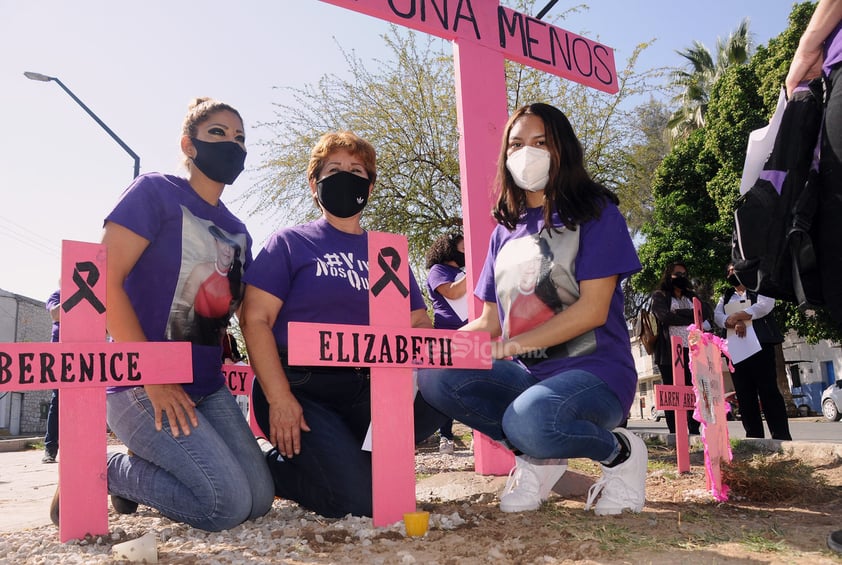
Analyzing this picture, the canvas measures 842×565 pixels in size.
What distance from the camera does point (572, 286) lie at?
117 inches

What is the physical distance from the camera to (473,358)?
2.95 metres

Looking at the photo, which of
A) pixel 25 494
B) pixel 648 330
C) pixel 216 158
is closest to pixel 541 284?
pixel 216 158

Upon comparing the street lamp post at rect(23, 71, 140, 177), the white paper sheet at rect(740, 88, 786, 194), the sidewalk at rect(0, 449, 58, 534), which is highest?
the street lamp post at rect(23, 71, 140, 177)

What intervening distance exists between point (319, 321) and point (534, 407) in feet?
3.42

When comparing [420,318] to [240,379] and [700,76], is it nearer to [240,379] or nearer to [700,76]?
[240,379]

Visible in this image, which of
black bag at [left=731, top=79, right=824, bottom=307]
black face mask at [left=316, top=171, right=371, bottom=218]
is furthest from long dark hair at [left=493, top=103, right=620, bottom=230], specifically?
black face mask at [left=316, top=171, right=371, bottom=218]

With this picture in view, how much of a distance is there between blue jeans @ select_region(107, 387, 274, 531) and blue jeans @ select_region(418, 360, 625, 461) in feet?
2.85

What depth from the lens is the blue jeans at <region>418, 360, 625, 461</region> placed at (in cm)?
271

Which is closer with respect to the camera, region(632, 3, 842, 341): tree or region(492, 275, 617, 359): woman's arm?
region(492, 275, 617, 359): woman's arm

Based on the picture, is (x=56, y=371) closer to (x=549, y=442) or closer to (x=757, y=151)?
(x=549, y=442)

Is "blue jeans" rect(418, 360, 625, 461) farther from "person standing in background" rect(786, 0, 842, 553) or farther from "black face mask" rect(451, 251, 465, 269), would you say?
"black face mask" rect(451, 251, 465, 269)

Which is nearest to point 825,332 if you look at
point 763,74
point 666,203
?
A: point 666,203

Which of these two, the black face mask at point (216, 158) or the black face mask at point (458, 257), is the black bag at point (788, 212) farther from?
the black face mask at point (458, 257)

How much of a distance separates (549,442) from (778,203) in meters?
1.18
